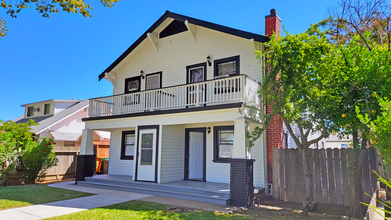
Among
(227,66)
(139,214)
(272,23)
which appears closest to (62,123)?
(227,66)

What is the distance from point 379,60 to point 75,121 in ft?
77.1

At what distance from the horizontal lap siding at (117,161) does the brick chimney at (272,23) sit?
9.26m

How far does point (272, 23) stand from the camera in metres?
10.7

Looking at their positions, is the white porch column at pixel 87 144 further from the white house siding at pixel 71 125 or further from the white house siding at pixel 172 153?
the white house siding at pixel 71 125

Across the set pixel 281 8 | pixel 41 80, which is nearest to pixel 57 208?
pixel 281 8

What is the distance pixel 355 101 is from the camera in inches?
260

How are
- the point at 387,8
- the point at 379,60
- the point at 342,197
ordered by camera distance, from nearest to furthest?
the point at 379,60 < the point at 342,197 < the point at 387,8

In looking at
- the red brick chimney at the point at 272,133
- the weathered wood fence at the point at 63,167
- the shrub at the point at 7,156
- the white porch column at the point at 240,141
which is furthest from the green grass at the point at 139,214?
the weathered wood fence at the point at 63,167

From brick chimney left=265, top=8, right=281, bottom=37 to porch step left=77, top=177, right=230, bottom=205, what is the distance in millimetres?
6635

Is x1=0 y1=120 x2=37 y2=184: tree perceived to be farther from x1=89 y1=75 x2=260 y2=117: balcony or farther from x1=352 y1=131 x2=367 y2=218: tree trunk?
x1=352 y1=131 x2=367 y2=218: tree trunk

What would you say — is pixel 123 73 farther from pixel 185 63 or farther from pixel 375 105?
pixel 375 105

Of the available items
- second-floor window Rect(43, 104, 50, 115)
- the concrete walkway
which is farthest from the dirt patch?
second-floor window Rect(43, 104, 50, 115)

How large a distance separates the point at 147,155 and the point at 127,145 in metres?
3.23

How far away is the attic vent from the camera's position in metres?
13.1
